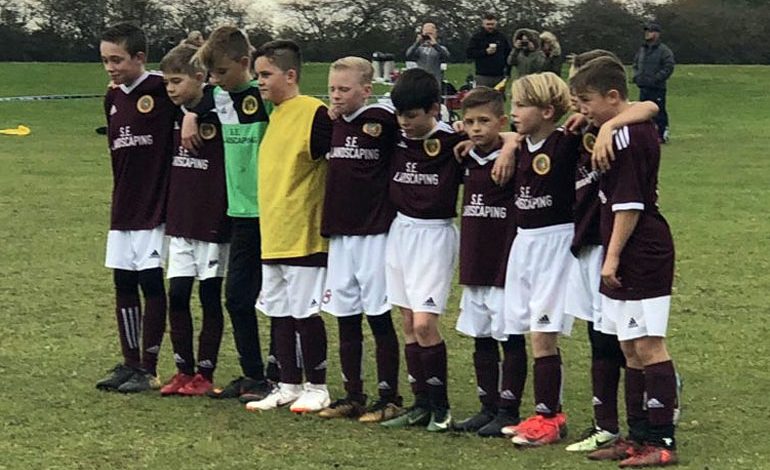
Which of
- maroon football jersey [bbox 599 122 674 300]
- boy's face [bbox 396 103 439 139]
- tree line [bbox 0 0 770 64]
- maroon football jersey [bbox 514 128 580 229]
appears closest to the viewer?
maroon football jersey [bbox 599 122 674 300]

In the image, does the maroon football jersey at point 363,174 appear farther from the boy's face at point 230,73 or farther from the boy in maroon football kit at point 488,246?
the boy's face at point 230,73

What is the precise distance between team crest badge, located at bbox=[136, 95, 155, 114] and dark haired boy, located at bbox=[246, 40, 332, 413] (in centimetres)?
73

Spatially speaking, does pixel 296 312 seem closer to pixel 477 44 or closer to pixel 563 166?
pixel 563 166

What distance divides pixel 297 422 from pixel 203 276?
105 centimetres

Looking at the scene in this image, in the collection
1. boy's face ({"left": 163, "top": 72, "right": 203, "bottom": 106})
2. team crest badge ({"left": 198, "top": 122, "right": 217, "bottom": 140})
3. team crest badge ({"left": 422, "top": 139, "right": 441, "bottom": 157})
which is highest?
boy's face ({"left": 163, "top": 72, "right": 203, "bottom": 106})

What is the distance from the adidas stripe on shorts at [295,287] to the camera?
7.00 meters

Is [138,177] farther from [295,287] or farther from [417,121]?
[417,121]

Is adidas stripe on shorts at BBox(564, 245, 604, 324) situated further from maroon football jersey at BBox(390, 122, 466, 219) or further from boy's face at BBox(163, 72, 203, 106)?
boy's face at BBox(163, 72, 203, 106)

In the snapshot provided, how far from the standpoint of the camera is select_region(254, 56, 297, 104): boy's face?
697 centimetres

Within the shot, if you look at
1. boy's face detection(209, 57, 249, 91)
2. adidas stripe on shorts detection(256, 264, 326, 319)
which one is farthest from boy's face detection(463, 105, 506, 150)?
boy's face detection(209, 57, 249, 91)

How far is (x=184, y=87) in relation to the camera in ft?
24.0

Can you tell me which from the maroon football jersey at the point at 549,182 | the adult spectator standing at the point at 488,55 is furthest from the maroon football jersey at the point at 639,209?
the adult spectator standing at the point at 488,55

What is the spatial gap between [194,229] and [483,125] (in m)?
1.78

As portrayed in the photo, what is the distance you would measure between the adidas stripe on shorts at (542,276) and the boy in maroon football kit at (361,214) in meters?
0.77
